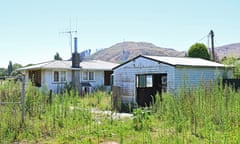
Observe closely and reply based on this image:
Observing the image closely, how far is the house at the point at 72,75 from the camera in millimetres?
26156

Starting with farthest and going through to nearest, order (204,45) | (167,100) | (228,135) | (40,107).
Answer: (204,45), (40,107), (167,100), (228,135)

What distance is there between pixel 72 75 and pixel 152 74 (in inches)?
471

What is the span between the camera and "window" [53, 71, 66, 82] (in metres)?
26.6

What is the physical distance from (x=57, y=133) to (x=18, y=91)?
2.50 meters

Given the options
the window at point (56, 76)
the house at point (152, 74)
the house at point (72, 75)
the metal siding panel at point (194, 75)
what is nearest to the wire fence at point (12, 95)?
the house at point (152, 74)

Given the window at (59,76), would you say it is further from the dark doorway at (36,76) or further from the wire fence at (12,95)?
the wire fence at (12,95)

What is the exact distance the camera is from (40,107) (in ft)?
35.1

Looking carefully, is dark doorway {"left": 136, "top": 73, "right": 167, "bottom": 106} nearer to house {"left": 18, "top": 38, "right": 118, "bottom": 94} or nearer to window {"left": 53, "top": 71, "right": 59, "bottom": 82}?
house {"left": 18, "top": 38, "right": 118, "bottom": 94}

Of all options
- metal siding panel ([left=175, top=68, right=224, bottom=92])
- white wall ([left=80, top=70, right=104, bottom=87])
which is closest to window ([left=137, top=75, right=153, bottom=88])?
metal siding panel ([left=175, top=68, right=224, bottom=92])

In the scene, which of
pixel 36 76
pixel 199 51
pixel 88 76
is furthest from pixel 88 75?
pixel 199 51

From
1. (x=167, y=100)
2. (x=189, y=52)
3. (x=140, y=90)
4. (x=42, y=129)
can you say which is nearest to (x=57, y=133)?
(x=42, y=129)

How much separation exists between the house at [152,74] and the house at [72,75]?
8.11m

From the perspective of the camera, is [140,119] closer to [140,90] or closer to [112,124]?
[112,124]

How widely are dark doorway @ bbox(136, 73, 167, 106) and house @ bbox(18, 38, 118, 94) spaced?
8.17 metres
